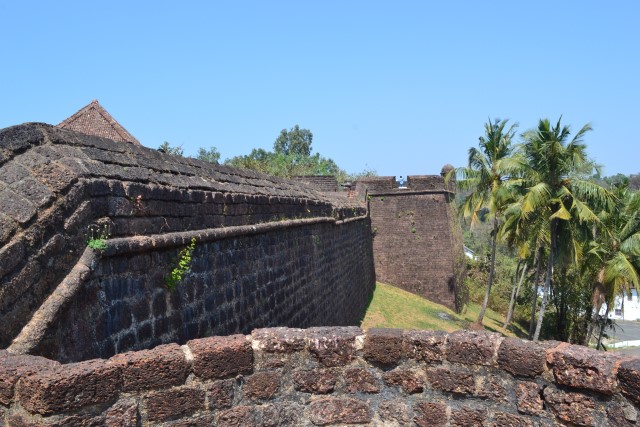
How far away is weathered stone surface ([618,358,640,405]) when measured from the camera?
2684 millimetres

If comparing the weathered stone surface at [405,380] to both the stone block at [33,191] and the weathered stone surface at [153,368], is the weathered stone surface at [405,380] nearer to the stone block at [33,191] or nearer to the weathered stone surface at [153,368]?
the weathered stone surface at [153,368]

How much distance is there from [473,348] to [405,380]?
44cm

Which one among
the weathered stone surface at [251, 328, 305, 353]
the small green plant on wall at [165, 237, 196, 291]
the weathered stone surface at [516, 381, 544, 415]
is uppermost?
the small green plant on wall at [165, 237, 196, 291]

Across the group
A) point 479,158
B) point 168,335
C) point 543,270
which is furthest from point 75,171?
point 543,270

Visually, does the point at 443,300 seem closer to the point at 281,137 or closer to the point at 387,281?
the point at 387,281

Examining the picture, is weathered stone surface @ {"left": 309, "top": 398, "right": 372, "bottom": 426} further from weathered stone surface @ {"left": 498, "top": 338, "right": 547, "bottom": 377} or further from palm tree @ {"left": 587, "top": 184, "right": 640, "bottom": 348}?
palm tree @ {"left": 587, "top": 184, "right": 640, "bottom": 348}

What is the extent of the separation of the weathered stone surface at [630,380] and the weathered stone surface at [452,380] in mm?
770

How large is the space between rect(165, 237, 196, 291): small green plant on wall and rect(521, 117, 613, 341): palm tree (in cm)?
1448

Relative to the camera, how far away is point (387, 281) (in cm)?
2484

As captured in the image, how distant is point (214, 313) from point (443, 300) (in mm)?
20032

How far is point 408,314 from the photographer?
60.4 feet

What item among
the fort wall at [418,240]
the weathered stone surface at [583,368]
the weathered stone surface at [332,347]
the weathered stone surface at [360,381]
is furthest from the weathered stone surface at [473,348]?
the fort wall at [418,240]

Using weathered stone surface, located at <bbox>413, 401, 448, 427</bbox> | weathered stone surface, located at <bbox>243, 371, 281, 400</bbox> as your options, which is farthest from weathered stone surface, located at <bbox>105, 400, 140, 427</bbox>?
weathered stone surface, located at <bbox>413, 401, 448, 427</bbox>

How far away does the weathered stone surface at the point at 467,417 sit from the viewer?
10.3 feet
